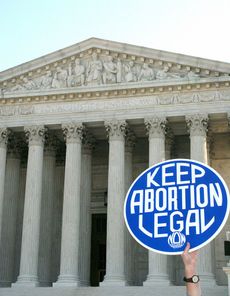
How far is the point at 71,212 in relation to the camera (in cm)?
3628

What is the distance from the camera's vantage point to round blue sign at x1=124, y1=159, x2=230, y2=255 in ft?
15.7

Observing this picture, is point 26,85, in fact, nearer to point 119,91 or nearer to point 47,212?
point 119,91

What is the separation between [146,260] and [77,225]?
7763 mm

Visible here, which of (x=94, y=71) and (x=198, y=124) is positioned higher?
(x=94, y=71)

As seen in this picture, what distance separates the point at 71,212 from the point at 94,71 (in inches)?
394

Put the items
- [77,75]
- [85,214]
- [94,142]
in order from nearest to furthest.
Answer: [77,75], [85,214], [94,142]

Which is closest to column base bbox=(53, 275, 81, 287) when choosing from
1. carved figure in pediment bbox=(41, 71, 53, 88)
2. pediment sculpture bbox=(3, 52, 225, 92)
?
pediment sculpture bbox=(3, 52, 225, 92)

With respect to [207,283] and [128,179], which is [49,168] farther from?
[207,283]

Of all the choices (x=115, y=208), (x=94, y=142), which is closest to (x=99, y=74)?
(x=94, y=142)

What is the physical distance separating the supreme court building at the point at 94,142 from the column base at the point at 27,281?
8 centimetres

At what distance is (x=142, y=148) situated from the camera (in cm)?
4353

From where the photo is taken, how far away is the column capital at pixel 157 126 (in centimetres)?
3612

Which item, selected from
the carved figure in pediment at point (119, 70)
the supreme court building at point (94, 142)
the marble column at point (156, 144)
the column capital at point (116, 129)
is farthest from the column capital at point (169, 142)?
the carved figure in pediment at point (119, 70)

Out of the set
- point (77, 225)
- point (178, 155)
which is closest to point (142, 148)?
point (178, 155)
